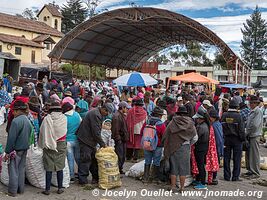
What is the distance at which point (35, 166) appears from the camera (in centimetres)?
Answer: 684

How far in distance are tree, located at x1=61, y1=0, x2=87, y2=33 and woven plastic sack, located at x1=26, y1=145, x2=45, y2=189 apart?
78.4 meters

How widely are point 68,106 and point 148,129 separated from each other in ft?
5.60

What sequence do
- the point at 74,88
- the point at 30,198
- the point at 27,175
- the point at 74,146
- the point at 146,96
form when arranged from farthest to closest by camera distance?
the point at 74,88 → the point at 146,96 → the point at 74,146 → the point at 27,175 → the point at 30,198

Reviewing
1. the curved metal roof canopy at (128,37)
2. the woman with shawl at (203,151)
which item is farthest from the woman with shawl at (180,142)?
the curved metal roof canopy at (128,37)

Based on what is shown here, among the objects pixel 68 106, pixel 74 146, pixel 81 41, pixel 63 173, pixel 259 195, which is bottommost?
pixel 259 195

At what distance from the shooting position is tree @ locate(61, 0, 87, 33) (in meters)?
83.1

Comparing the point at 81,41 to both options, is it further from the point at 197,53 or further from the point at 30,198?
the point at 197,53

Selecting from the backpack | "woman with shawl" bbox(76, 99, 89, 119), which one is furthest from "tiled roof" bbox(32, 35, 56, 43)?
the backpack

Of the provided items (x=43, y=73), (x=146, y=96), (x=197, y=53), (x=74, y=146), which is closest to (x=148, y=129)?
(x=74, y=146)

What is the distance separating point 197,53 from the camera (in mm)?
75500

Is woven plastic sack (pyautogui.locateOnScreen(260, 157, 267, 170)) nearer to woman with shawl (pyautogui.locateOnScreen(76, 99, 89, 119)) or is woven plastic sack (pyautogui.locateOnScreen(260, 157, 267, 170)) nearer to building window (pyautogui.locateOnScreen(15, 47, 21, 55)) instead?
woman with shawl (pyautogui.locateOnScreen(76, 99, 89, 119))

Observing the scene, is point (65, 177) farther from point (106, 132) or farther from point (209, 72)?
point (209, 72)

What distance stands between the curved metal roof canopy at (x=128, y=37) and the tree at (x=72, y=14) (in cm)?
4365

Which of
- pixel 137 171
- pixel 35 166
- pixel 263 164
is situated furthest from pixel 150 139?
pixel 263 164
